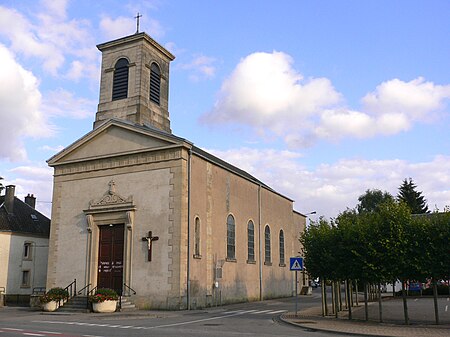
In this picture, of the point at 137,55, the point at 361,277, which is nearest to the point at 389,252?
the point at 361,277

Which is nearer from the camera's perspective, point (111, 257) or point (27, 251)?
point (111, 257)

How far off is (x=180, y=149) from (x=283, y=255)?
1744 centimetres

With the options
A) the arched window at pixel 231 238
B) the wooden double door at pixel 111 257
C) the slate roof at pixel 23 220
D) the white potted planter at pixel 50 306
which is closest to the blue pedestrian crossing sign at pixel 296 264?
the arched window at pixel 231 238

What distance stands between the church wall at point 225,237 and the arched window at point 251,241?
0.37 metres

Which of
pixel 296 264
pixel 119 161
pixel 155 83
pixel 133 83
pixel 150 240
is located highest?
pixel 155 83

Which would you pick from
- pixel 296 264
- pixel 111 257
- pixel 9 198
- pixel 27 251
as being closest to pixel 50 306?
pixel 111 257

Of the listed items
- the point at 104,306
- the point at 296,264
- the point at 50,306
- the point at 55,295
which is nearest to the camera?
the point at 296,264

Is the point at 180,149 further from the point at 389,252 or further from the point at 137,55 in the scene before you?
the point at 389,252

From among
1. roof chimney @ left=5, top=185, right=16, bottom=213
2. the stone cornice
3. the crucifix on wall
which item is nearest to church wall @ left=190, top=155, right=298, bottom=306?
the stone cornice

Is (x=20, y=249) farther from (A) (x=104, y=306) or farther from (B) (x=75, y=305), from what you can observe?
(A) (x=104, y=306)

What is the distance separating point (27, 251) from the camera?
128 feet

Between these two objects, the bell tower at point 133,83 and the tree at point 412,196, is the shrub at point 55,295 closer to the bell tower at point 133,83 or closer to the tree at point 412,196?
the bell tower at point 133,83

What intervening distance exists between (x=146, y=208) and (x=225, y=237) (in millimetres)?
5842

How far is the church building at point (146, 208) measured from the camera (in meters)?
26.2
